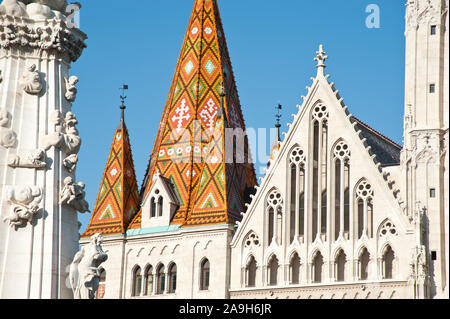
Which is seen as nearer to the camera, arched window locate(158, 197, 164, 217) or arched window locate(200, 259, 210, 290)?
arched window locate(200, 259, 210, 290)

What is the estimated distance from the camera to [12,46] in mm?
12852

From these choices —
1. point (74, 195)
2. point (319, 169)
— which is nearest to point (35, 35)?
point (74, 195)

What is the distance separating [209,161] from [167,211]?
2331 mm

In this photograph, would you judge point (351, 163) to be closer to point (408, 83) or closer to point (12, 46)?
point (408, 83)

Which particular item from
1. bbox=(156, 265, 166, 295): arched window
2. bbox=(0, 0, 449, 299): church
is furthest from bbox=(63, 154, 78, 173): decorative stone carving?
bbox=(156, 265, 166, 295): arched window

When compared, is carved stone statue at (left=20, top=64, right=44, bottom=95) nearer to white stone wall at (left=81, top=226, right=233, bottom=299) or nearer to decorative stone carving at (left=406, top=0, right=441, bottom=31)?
white stone wall at (left=81, top=226, right=233, bottom=299)

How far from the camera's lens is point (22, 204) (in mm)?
12273

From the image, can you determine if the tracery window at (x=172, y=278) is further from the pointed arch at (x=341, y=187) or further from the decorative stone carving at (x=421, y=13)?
the decorative stone carving at (x=421, y=13)

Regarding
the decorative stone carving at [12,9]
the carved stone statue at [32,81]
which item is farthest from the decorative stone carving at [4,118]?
the decorative stone carving at [12,9]

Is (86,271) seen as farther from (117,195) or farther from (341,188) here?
(117,195)

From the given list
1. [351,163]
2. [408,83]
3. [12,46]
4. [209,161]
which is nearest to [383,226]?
[351,163]

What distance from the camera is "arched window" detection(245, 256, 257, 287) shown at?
110 ft

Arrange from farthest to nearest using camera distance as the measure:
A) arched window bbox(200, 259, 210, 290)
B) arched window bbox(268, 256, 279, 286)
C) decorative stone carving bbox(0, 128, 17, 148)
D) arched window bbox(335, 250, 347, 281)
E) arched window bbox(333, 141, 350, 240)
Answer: arched window bbox(200, 259, 210, 290) → arched window bbox(268, 256, 279, 286) → arched window bbox(333, 141, 350, 240) → arched window bbox(335, 250, 347, 281) → decorative stone carving bbox(0, 128, 17, 148)

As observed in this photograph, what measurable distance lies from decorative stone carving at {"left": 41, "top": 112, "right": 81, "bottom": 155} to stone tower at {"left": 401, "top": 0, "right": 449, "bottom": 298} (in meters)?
19.1
